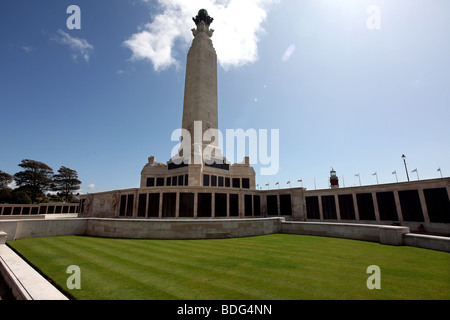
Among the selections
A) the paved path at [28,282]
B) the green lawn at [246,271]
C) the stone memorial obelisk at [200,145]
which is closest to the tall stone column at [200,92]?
the stone memorial obelisk at [200,145]

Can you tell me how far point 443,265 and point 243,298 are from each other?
8783mm

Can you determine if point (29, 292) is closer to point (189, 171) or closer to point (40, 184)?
point (189, 171)

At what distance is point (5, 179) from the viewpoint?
71375 mm

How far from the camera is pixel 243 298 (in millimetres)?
5547

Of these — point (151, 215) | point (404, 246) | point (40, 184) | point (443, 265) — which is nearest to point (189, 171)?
point (151, 215)

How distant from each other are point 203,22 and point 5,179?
277 feet

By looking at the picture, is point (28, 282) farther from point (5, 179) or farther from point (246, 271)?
point (5, 179)

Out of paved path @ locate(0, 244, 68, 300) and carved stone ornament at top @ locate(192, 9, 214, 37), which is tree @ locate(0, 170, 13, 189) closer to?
carved stone ornament at top @ locate(192, 9, 214, 37)

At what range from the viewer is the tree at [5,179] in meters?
70.6

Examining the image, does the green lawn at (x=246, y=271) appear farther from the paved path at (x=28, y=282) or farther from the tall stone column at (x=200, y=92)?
the tall stone column at (x=200, y=92)

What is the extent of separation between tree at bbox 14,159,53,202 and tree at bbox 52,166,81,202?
3.67 meters

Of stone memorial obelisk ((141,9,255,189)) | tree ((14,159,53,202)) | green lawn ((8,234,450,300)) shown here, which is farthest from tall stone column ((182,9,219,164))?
tree ((14,159,53,202))

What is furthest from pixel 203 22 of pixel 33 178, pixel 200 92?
pixel 33 178

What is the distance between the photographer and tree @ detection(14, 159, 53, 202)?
232 feet
